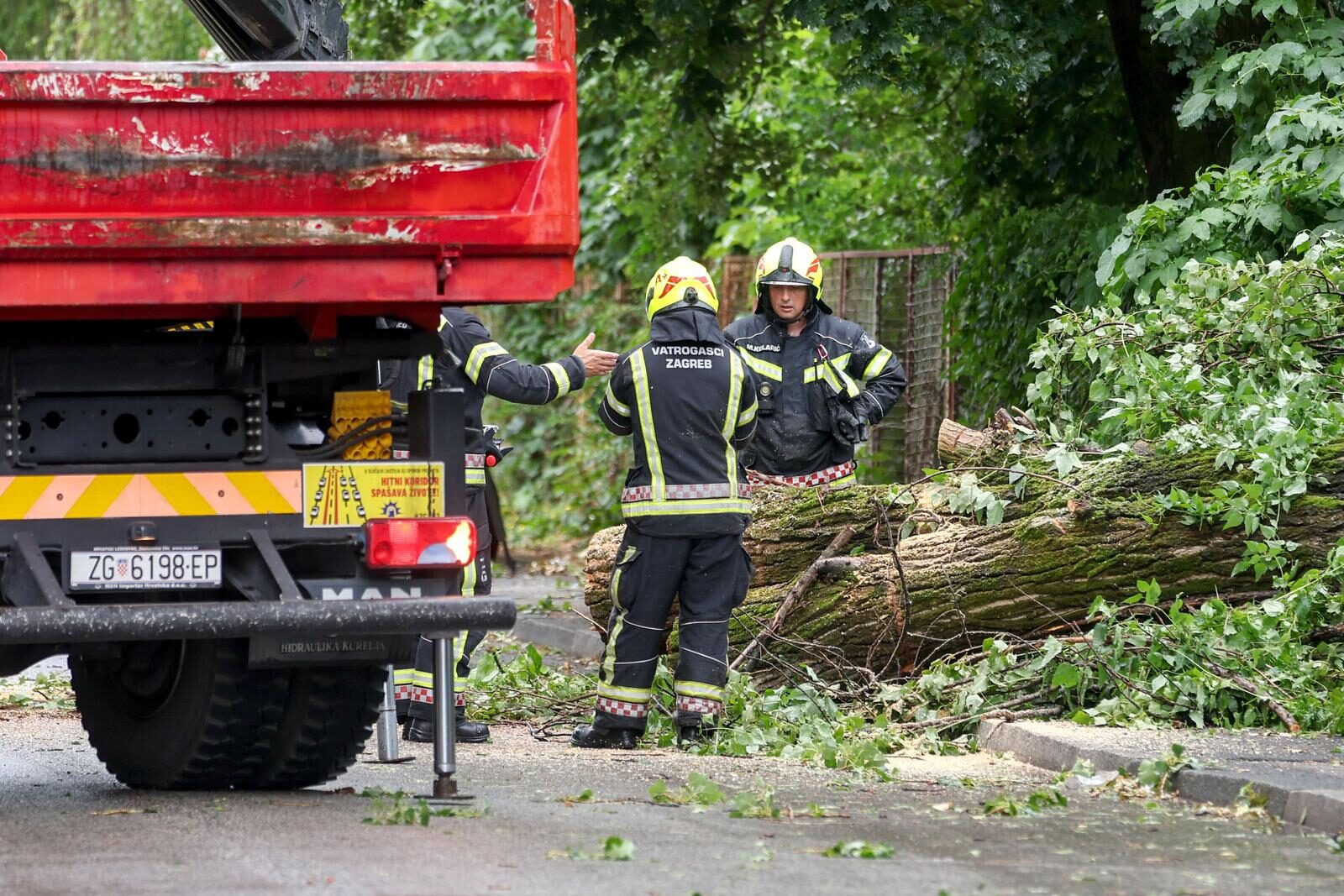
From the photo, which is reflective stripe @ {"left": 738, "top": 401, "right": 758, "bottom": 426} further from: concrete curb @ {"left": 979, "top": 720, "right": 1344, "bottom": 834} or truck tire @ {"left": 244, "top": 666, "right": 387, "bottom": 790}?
truck tire @ {"left": 244, "top": 666, "right": 387, "bottom": 790}

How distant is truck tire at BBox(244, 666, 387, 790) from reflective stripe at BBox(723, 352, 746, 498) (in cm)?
194

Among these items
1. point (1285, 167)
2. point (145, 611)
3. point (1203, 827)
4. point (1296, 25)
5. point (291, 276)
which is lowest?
point (1203, 827)

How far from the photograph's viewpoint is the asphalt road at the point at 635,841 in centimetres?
513

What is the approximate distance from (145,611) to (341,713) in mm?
1067

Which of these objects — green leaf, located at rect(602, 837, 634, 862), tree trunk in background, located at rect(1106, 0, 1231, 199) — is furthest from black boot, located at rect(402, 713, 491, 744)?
tree trunk in background, located at rect(1106, 0, 1231, 199)

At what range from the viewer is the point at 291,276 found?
584 centimetres

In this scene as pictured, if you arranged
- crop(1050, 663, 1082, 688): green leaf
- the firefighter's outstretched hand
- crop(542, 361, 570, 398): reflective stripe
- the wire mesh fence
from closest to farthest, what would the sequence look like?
crop(1050, 663, 1082, 688): green leaf, crop(542, 361, 570, 398): reflective stripe, the firefighter's outstretched hand, the wire mesh fence

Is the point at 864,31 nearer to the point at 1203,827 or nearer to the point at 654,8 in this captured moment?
the point at 654,8

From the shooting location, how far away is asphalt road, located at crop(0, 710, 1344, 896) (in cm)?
513

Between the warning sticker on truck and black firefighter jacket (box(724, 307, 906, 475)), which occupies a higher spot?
black firefighter jacket (box(724, 307, 906, 475))

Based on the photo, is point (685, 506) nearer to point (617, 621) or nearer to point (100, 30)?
point (617, 621)

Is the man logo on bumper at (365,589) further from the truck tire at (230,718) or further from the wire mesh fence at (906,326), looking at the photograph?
the wire mesh fence at (906,326)

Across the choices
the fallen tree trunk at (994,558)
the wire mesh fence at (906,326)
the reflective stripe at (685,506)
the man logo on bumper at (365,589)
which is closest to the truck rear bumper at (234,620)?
the man logo on bumper at (365,589)

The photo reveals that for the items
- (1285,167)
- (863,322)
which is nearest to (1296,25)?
(1285,167)
